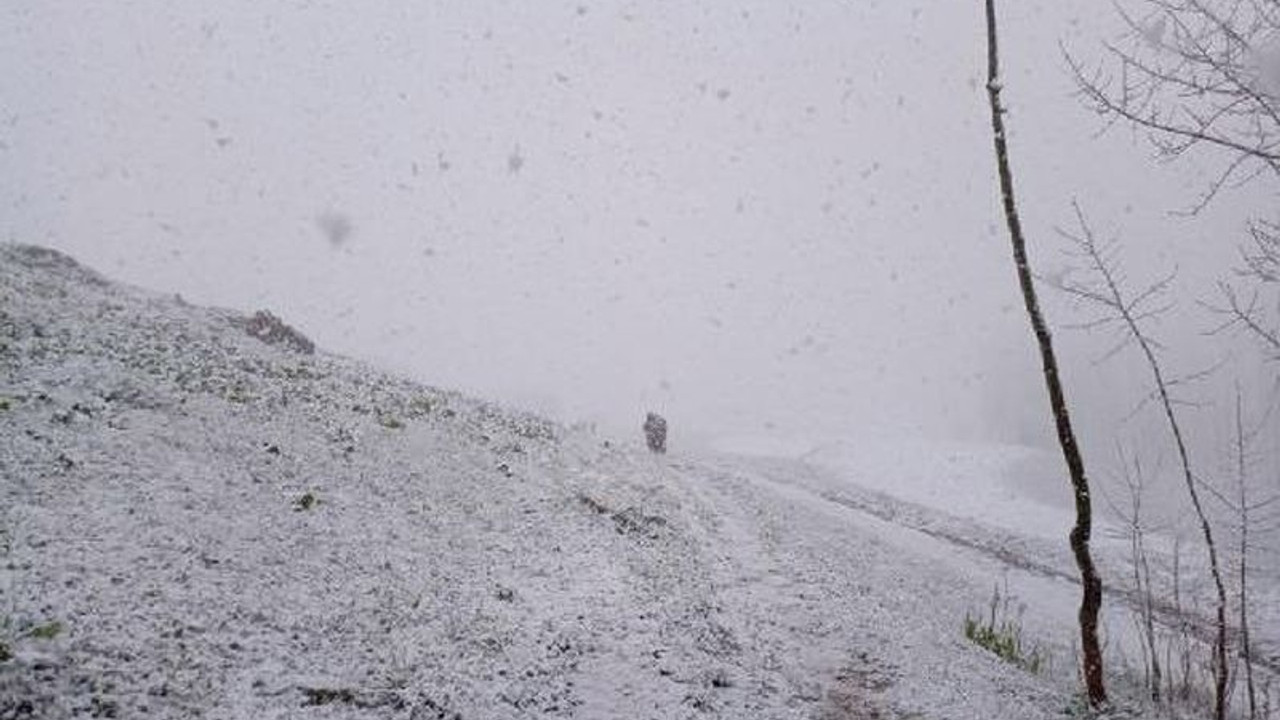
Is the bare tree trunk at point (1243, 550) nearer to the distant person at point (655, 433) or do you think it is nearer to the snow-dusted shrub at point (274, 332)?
the distant person at point (655, 433)

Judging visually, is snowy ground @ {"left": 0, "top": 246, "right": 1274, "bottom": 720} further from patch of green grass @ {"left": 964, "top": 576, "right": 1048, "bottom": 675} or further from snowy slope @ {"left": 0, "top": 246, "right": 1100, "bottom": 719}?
patch of green grass @ {"left": 964, "top": 576, "right": 1048, "bottom": 675}

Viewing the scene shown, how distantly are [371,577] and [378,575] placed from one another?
0.45 feet

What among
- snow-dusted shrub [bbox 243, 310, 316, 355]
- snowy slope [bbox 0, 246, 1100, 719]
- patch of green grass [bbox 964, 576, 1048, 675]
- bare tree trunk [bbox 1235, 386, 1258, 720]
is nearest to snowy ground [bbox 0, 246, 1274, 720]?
snowy slope [bbox 0, 246, 1100, 719]

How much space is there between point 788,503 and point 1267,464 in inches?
1843

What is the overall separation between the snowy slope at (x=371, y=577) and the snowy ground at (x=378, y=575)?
0.05 metres

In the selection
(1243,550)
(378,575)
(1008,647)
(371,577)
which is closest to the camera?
(371,577)

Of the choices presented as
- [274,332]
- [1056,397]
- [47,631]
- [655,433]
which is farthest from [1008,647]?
[274,332]

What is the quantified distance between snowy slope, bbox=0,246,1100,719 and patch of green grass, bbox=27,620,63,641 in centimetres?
10

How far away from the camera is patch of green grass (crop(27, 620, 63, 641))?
830 cm

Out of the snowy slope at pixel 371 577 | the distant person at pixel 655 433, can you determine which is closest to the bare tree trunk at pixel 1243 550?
the snowy slope at pixel 371 577

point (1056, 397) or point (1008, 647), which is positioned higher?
point (1056, 397)

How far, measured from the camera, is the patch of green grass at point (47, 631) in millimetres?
8297

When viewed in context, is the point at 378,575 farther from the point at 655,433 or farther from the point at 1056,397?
the point at 655,433

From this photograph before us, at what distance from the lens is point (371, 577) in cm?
1213
